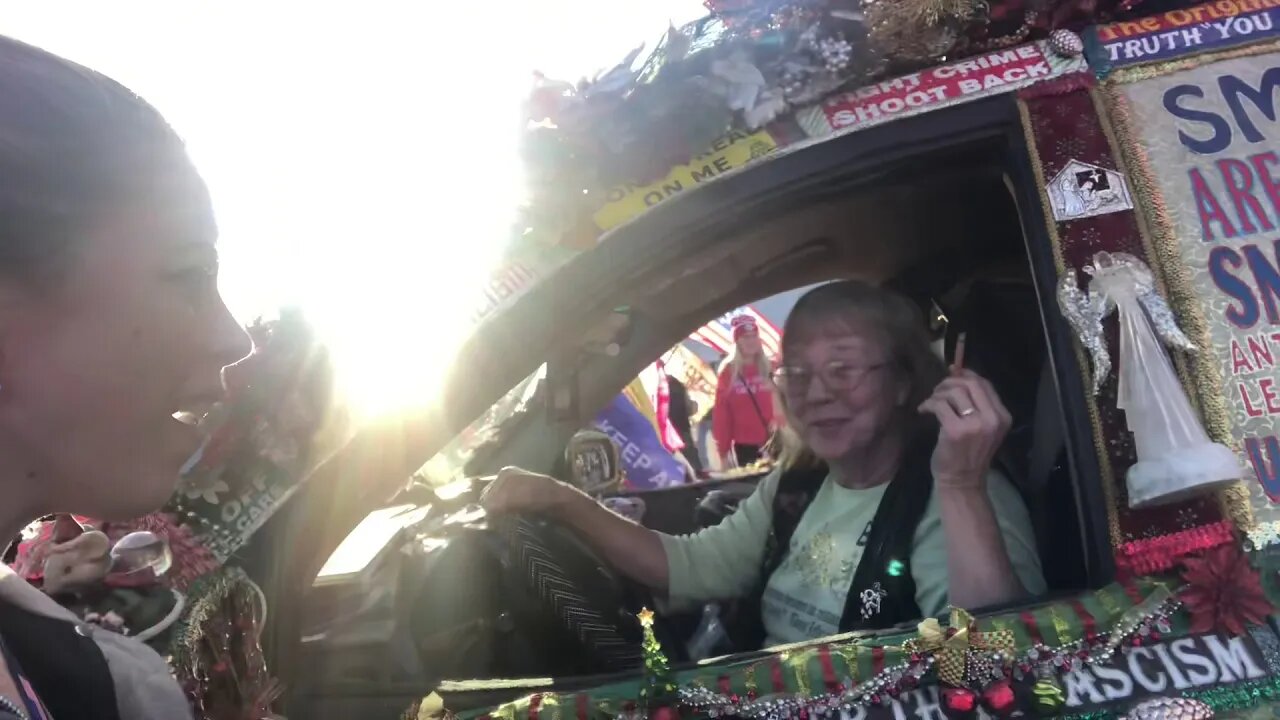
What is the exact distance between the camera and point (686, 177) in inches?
76.5

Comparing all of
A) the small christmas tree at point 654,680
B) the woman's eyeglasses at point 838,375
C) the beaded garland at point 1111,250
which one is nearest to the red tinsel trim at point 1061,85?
the beaded garland at point 1111,250

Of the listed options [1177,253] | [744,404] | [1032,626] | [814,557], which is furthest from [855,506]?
[744,404]

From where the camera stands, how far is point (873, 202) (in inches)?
90.8

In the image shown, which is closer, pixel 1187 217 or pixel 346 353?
pixel 1187 217

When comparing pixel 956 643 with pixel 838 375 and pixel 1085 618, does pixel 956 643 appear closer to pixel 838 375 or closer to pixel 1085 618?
pixel 1085 618

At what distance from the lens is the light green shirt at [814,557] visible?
6.06 ft

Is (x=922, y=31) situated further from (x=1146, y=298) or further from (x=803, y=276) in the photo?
(x=803, y=276)

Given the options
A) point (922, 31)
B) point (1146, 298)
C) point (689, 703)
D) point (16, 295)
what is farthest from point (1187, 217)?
point (16, 295)

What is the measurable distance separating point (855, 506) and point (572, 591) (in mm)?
687

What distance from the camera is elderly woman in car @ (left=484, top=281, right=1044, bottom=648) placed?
1758 mm

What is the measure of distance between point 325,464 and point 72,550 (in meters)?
0.48

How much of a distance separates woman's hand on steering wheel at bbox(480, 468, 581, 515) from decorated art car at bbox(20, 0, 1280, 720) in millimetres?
60

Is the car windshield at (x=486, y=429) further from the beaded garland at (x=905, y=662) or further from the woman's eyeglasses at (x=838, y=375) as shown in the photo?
the beaded garland at (x=905, y=662)

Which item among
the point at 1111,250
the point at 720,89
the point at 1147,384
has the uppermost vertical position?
the point at 720,89
